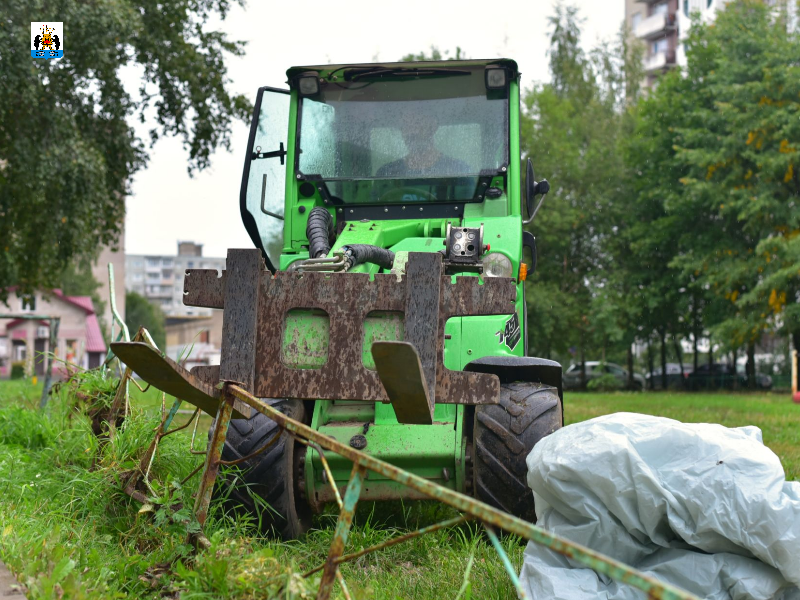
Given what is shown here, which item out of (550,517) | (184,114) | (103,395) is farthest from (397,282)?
(184,114)

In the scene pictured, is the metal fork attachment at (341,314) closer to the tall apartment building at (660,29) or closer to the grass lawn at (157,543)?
the grass lawn at (157,543)

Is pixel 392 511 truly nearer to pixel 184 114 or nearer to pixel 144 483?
pixel 144 483

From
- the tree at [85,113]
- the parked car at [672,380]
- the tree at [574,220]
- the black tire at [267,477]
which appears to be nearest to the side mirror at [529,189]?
the black tire at [267,477]

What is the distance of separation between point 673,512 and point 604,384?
30.3 meters

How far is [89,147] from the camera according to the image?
16.8m

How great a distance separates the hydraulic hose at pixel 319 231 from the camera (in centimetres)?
538

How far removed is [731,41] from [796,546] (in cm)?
2624

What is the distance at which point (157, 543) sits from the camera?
418 cm

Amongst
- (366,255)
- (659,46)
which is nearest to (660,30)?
(659,46)

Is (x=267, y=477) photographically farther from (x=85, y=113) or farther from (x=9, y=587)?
(x=85, y=113)

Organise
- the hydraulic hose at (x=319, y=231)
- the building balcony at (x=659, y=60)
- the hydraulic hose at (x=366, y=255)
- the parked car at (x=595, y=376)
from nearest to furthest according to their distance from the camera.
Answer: the hydraulic hose at (x=366, y=255), the hydraulic hose at (x=319, y=231), the parked car at (x=595, y=376), the building balcony at (x=659, y=60)

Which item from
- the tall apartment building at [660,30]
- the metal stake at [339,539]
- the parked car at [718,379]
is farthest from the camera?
the tall apartment building at [660,30]

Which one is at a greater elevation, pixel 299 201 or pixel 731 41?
pixel 731 41

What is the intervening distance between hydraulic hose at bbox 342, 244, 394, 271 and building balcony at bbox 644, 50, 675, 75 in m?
56.4
